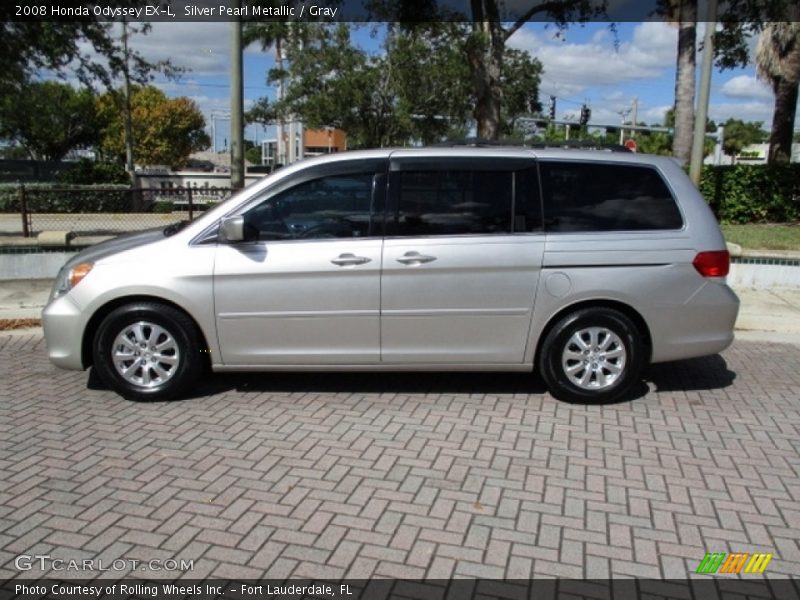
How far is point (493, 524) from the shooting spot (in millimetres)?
3549

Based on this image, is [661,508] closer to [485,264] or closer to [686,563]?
[686,563]

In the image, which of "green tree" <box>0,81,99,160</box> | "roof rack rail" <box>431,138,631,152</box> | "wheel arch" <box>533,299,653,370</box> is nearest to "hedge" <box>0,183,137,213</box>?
"roof rack rail" <box>431,138,631,152</box>

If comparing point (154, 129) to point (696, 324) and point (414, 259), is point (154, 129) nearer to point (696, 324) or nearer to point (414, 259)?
point (414, 259)

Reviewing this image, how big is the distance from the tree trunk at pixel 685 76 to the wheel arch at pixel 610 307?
9607 mm

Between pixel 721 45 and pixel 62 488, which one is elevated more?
pixel 721 45

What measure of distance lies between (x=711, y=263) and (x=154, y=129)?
5766 centimetres

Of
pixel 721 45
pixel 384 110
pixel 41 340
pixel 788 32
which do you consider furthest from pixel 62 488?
pixel 384 110

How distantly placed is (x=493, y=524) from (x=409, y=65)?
2031 centimetres

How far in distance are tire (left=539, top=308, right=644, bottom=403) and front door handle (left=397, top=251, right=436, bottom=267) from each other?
3.51 ft

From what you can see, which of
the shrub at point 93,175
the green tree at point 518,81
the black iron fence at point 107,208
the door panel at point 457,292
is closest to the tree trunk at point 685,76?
the black iron fence at point 107,208

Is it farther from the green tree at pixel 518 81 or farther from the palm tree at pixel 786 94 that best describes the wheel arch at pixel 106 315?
the green tree at pixel 518 81

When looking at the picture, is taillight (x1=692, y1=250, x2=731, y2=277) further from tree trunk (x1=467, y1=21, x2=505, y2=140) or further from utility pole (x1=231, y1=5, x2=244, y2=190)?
tree trunk (x1=467, y1=21, x2=505, y2=140)

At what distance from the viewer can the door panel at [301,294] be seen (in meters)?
5.06

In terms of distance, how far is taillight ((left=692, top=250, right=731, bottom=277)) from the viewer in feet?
17.0
